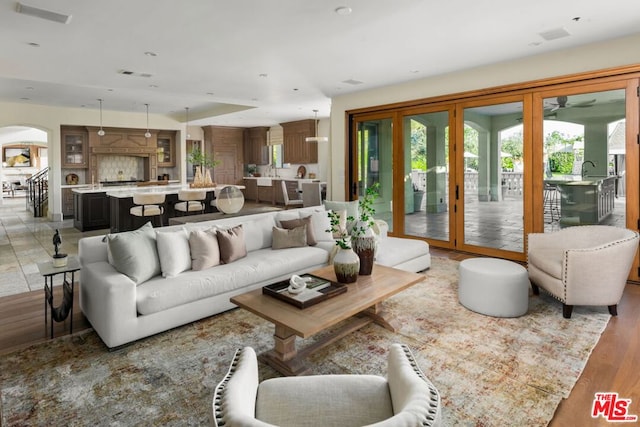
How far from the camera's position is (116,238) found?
314 centimetres

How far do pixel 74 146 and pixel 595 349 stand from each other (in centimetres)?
1173

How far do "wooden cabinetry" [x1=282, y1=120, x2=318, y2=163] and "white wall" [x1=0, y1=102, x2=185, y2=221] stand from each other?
14.8 ft

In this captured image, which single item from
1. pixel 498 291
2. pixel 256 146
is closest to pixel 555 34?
pixel 498 291

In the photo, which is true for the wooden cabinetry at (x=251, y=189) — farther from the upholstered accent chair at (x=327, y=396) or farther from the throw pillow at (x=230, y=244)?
the upholstered accent chair at (x=327, y=396)

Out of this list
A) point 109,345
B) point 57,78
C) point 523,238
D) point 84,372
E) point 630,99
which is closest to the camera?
point 84,372

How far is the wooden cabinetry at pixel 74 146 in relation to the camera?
1012 centimetres

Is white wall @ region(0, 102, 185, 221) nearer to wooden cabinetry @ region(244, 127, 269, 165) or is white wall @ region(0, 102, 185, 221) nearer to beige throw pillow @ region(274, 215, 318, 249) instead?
wooden cabinetry @ region(244, 127, 269, 165)

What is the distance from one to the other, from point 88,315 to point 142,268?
66 centimetres

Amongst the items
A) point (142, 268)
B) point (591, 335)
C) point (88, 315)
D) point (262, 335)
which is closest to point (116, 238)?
point (142, 268)

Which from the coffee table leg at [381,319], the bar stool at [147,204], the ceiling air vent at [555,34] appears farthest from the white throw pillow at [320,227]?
the bar stool at [147,204]

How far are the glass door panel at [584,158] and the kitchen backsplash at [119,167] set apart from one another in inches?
431

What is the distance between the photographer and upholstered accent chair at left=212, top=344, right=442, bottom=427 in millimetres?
1117

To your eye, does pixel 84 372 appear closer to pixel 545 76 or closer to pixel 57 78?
pixel 57 78

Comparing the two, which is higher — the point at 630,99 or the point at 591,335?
the point at 630,99
